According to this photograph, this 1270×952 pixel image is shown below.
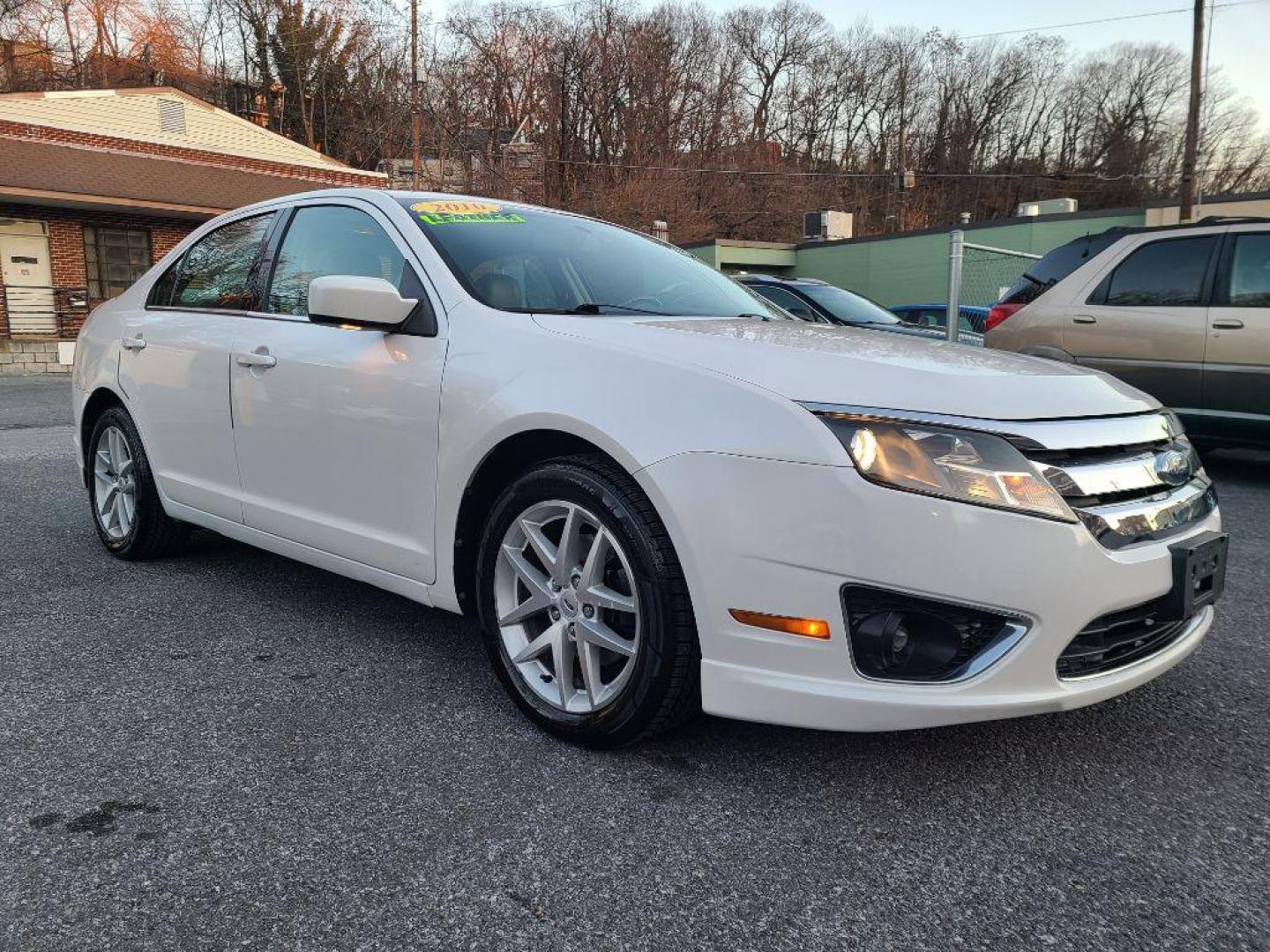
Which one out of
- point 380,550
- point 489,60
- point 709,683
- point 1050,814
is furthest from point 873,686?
point 489,60

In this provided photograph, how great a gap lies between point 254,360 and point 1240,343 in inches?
237

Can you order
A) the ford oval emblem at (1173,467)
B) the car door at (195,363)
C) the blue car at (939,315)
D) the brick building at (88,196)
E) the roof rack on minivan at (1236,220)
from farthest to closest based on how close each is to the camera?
the brick building at (88,196), the blue car at (939,315), the roof rack on minivan at (1236,220), the car door at (195,363), the ford oval emblem at (1173,467)

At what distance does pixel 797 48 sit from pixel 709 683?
60.2 metres

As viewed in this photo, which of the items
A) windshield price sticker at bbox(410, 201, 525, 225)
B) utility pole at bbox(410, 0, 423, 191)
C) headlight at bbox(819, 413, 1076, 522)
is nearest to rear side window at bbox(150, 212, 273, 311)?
windshield price sticker at bbox(410, 201, 525, 225)

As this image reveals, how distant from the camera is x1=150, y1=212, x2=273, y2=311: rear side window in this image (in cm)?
361

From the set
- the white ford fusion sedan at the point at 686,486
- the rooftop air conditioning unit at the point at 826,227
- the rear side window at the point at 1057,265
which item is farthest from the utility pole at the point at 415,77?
the white ford fusion sedan at the point at 686,486

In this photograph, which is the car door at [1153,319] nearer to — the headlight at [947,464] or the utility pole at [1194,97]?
the headlight at [947,464]

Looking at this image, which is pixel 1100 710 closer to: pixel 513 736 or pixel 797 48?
pixel 513 736

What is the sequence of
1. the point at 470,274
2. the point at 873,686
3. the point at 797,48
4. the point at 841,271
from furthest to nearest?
1. the point at 797,48
2. the point at 841,271
3. the point at 470,274
4. the point at 873,686

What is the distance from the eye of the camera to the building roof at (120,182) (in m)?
18.9

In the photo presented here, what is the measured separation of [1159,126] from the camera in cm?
5012

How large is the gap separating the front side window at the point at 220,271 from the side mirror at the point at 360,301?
0.92m

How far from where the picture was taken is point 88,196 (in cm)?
1931

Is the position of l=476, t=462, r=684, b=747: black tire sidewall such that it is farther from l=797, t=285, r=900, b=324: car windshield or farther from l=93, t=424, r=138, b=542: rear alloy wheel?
l=797, t=285, r=900, b=324: car windshield
